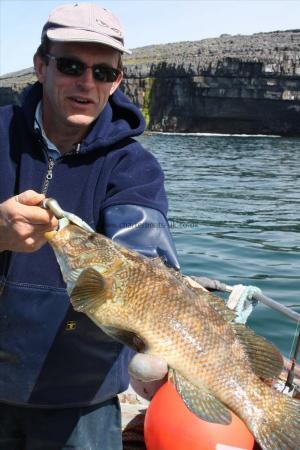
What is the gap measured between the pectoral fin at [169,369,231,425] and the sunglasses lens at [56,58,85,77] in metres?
1.81

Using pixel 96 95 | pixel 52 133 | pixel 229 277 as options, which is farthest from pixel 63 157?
pixel 229 277

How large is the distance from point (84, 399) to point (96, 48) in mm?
2107

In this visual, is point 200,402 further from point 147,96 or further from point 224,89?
point 147,96

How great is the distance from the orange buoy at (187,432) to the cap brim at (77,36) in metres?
2.60

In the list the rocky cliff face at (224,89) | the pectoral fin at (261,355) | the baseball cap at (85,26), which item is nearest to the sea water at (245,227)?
the pectoral fin at (261,355)

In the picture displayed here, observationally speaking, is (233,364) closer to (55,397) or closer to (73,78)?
(55,397)

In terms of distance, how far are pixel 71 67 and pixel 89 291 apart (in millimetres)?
1382

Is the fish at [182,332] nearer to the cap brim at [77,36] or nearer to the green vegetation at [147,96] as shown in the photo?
the cap brim at [77,36]

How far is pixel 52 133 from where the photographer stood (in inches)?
144

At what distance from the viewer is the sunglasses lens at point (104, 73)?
356cm

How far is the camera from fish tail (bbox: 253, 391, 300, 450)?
10.00 ft

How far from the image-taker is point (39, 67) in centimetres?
382

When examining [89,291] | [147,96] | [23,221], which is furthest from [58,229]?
[147,96]

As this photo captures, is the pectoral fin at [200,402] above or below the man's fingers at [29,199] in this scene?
below
